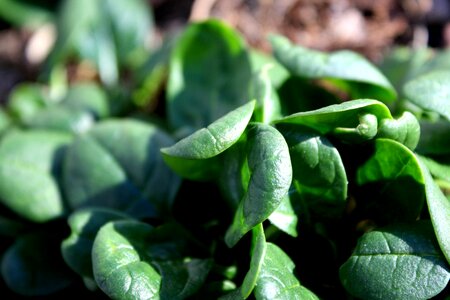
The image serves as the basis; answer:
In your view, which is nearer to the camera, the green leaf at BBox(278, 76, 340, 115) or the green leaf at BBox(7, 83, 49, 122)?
the green leaf at BBox(278, 76, 340, 115)

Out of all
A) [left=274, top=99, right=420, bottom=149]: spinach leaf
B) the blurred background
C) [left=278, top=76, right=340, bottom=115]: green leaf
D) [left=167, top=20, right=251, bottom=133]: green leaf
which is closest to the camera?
[left=274, top=99, right=420, bottom=149]: spinach leaf

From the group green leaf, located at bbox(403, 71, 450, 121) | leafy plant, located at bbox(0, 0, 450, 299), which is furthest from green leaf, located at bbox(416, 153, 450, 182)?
green leaf, located at bbox(403, 71, 450, 121)

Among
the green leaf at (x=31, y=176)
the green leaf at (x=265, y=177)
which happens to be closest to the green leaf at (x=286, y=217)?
the green leaf at (x=265, y=177)

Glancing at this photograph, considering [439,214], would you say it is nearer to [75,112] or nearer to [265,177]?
[265,177]

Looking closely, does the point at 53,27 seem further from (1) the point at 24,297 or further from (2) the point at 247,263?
(2) the point at 247,263

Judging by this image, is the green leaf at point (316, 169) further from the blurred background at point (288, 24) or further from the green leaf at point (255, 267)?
the blurred background at point (288, 24)

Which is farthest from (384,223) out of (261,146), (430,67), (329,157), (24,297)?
(24,297)

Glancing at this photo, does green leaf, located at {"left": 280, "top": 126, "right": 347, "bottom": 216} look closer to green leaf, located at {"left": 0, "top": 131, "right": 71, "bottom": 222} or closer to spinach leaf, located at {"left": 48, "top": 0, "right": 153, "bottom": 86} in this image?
green leaf, located at {"left": 0, "top": 131, "right": 71, "bottom": 222}
